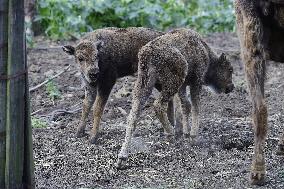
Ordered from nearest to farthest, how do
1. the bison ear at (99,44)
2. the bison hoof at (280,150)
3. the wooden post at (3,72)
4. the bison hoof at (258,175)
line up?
the wooden post at (3,72) < the bison hoof at (258,175) < the bison hoof at (280,150) < the bison ear at (99,44)

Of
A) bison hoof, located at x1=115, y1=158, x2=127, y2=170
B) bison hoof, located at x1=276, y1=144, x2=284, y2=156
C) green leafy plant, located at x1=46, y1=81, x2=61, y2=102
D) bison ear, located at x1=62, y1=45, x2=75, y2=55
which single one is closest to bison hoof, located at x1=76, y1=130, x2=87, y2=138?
bison ear, located at x1=62, y1=45, x2=75, y2=55

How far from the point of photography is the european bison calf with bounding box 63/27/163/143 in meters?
8.14

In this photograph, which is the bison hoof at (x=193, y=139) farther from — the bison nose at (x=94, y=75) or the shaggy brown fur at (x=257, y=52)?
the shaggy brown fur at (x=257, y=52)

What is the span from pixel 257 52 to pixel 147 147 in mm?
1964

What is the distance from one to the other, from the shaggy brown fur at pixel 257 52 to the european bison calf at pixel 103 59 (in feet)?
7.83

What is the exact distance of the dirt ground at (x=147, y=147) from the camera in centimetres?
638

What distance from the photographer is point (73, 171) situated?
22.2ft

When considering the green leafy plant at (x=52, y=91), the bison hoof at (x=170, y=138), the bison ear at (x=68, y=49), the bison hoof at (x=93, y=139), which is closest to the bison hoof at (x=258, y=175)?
the bison hoof at (x=170, y=138)

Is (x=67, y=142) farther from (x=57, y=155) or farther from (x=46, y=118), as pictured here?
(x=46, y=118)

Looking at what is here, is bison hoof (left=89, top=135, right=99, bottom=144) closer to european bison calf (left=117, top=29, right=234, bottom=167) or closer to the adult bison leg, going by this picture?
european bison calf (left=117, top=29, right=234, bottom=167)

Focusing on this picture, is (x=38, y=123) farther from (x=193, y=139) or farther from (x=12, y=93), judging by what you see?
(x=12, y=93)

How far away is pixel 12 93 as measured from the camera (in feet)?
18.1

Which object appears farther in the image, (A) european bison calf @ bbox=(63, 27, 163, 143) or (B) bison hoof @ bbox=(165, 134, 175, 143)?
(A) european bison calf @ bbox=(63, 27, 163, 143)

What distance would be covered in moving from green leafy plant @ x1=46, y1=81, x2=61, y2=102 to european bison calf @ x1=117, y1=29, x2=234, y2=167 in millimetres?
2491
